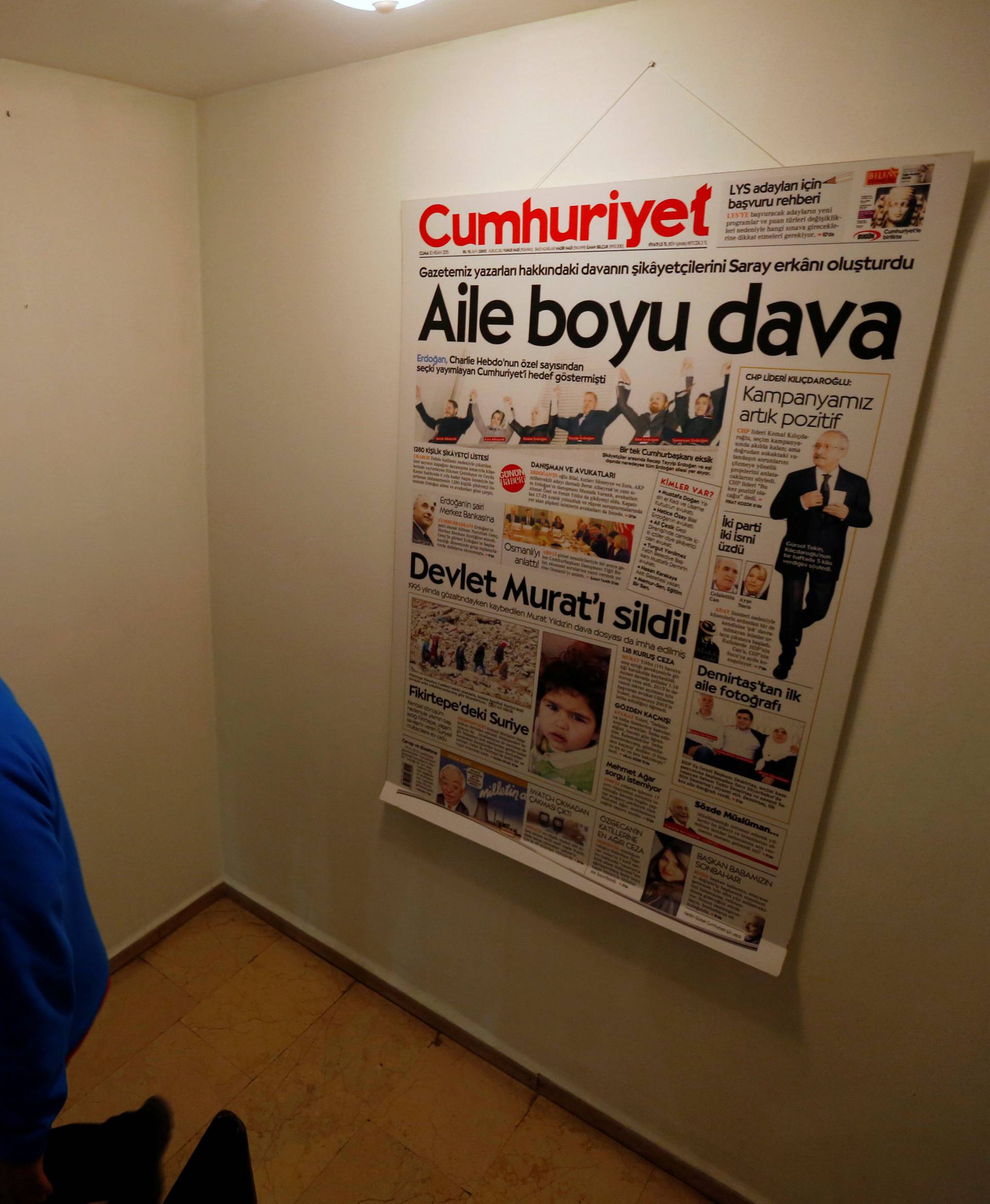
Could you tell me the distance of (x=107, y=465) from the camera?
181 centimetres

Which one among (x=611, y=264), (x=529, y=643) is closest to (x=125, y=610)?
(x=529, y=643)

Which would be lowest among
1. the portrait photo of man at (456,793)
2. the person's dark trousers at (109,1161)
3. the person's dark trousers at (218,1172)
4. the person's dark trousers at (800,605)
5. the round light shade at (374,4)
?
the person's dark trousers at (109,1161)

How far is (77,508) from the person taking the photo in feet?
5.82

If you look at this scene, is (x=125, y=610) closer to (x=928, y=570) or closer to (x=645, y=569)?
(x=645, y=569)

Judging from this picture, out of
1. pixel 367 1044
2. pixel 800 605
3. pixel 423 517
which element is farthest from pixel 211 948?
pixel 800 605

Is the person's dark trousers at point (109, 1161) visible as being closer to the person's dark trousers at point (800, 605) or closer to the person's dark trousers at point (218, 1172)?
the person's dark trousers at point (218, 1172)

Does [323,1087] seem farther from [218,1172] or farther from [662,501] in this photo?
[662,501]

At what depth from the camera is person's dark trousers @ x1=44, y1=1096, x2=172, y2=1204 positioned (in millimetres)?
1282

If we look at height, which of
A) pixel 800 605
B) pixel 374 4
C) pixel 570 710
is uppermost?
pixel 374 4

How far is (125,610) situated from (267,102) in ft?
4.31

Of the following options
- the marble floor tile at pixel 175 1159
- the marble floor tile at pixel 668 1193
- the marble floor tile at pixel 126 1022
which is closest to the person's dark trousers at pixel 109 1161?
the marble floor tile at pixel 175 1159

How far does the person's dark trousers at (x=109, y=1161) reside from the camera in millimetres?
1282

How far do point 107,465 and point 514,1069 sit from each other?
1.88 metres

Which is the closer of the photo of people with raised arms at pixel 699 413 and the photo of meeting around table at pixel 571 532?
the photo of people with raised arms at pixel 699 413
